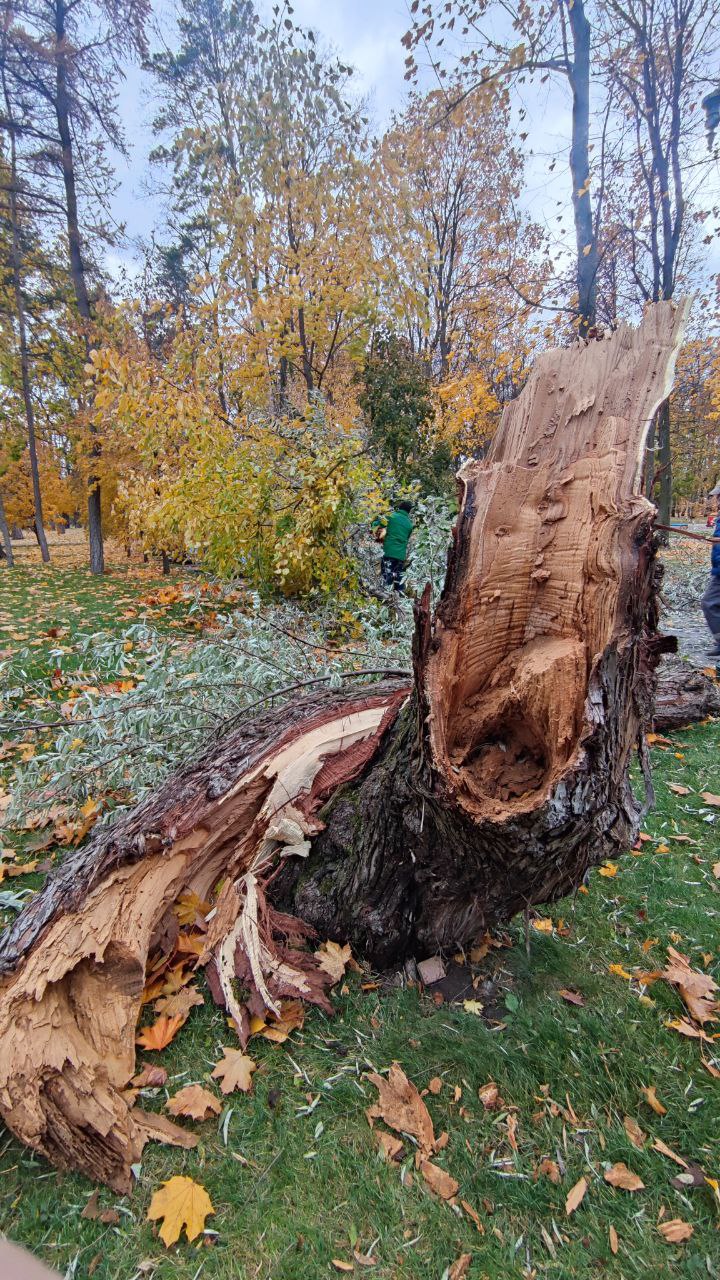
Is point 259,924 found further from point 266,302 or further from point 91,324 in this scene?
point 91,324

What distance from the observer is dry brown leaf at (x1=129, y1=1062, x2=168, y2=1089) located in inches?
62.5

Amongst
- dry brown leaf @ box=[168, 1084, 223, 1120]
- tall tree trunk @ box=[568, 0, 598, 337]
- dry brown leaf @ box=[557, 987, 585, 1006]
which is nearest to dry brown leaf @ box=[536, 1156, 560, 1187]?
Answer: dry brown leaf @ box=[557, 987, 585, 1006]

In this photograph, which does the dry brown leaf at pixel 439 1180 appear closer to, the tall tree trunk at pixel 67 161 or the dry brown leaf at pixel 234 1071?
the dry brown leaf at pixel 234 1071

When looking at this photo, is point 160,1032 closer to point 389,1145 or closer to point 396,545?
point 389,1145

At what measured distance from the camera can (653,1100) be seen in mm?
1522

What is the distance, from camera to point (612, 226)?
35.4ft

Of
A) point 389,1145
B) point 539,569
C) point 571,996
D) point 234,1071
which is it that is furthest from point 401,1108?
point 539,569

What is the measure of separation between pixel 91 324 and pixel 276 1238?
1330 centimetres

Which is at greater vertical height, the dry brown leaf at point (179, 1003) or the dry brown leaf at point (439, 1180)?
the dry brown leaf at point (179, 1003)

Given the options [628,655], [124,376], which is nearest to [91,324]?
[124,376]

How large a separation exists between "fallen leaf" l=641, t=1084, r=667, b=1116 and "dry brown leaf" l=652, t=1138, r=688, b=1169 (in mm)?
72

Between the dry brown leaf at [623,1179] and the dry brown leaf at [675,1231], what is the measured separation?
8cm

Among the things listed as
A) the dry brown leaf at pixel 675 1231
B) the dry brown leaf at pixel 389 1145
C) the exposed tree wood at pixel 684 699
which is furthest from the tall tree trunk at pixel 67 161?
the dry brown leaf at pixel 675 1231

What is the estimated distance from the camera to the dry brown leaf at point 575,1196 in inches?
51.4
